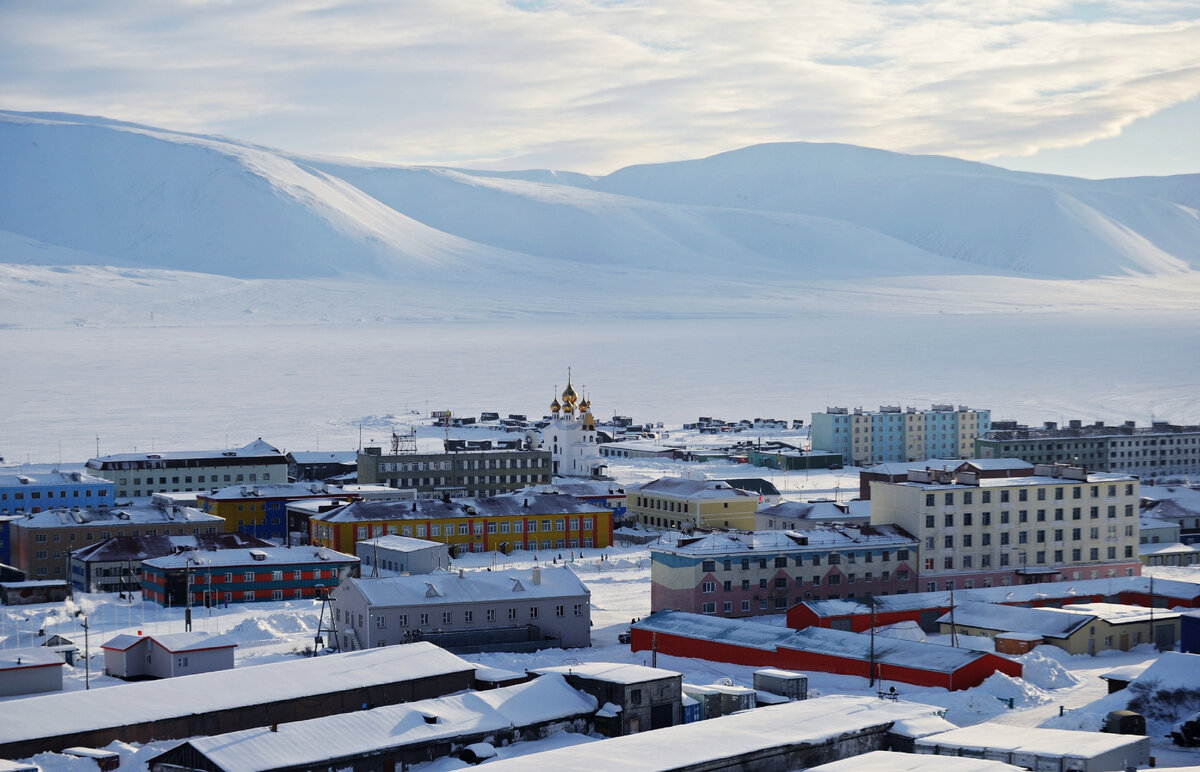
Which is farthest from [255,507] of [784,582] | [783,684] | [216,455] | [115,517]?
[783,684]

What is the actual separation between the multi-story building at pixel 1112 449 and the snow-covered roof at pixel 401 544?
46125 mm

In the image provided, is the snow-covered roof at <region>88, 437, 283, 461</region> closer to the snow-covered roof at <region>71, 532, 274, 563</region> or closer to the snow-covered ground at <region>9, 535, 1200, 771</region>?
the snow-covered roof at <region>71, 532, 274, 563</region>

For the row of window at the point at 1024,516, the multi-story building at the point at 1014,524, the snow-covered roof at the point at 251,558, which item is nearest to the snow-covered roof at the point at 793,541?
the multi-story building at the point at 1014,524

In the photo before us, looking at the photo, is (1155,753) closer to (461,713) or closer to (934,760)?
(934,760)

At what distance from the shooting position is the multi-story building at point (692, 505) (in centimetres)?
6831

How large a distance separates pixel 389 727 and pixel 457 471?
48418mm

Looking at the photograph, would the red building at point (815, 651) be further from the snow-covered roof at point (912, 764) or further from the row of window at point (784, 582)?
the snow-covered roof at point (912, 764)

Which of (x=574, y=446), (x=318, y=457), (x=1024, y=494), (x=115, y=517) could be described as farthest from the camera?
(x=574, y=446)

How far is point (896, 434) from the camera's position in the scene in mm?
104000

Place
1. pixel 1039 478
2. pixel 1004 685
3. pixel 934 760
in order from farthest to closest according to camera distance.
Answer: pixel 1039 478 < pixel 1004 685 < pixel 934 760

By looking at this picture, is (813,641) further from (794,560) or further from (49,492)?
(49,492)

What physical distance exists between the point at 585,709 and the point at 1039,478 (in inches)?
1101

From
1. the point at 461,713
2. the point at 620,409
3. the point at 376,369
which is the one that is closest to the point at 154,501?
the point at 461,713

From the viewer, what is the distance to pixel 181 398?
148m
